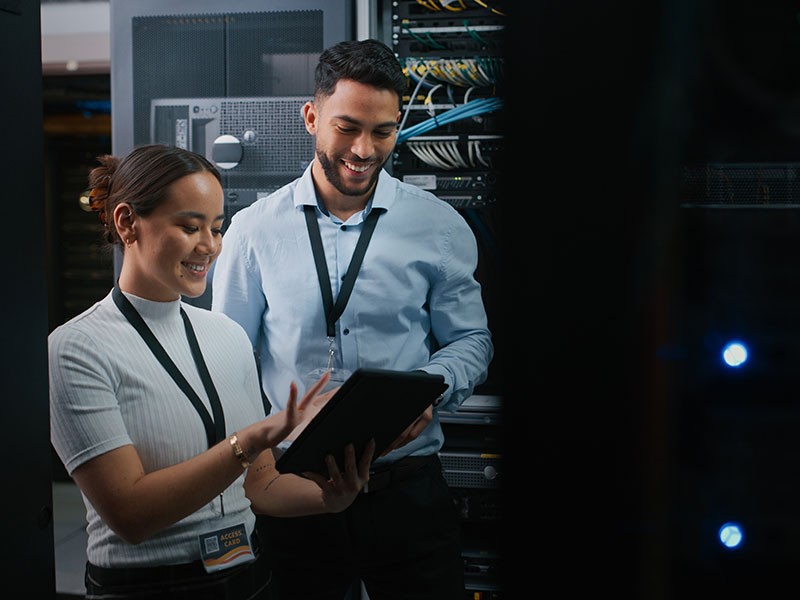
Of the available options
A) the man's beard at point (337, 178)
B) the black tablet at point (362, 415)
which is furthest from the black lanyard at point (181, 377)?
the man's beard at point (337, 178)

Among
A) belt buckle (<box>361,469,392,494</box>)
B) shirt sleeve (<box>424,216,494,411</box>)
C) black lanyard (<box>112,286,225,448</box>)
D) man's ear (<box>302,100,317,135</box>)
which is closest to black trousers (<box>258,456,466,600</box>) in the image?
belt buckle (<box>361,469,392,494</box>)

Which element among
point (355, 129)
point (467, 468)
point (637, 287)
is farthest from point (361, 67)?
point (637, 287)

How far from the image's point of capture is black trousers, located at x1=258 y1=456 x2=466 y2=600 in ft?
6.09

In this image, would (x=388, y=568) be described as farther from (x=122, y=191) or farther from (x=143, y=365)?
(x=122, y=191)

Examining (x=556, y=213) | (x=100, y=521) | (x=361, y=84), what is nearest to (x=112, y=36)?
(x=361, y=84)

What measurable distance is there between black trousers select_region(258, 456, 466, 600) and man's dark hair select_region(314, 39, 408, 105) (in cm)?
95

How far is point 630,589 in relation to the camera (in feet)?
1.31

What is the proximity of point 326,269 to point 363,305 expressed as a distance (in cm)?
13

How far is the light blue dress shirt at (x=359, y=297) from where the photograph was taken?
77.1 inches

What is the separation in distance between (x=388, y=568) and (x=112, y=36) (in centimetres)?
192

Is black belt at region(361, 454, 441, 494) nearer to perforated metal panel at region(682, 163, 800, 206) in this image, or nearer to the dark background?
perforated metal panel at region(682, 163, 800, 206)

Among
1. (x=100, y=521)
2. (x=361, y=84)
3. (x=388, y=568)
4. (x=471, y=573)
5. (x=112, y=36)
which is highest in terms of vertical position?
(x=112, y=36)

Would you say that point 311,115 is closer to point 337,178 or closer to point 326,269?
point 337,178

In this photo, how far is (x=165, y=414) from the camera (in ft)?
4.50
